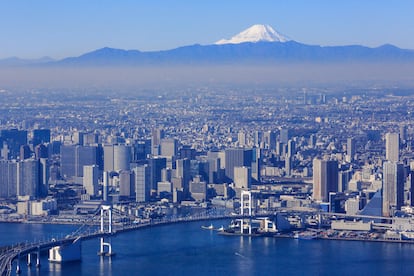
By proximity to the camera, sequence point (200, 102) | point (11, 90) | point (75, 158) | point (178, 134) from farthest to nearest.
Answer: point (200, 102), point (11, 90), point (178, 134), point (75, 158)

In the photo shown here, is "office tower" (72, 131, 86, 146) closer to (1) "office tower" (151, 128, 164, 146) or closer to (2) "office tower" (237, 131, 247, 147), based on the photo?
(1) "office tower" (151, 128, 164, 146)

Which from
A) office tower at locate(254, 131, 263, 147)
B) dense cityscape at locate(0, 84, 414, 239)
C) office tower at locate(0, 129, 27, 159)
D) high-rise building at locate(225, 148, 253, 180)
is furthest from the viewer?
office tower at locate(254, 131, 263, 147)

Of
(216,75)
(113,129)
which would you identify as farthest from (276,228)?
(216,75)

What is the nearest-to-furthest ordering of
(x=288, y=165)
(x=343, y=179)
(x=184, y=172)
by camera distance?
(x=343, y=179) → (x=184, y=172) → (x=288, y=165)

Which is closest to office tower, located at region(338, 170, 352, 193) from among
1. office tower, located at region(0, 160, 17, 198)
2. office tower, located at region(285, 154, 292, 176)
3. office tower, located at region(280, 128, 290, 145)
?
office tower, located at region(285, 154, 292, 176)

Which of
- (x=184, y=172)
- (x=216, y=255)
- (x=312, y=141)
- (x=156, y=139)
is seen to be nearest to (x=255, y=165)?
(x=184, y=172)

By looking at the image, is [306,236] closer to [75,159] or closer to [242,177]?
[242,177]

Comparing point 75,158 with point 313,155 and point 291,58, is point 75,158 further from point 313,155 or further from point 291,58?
Answer: point 291,58
